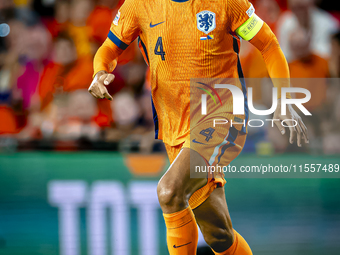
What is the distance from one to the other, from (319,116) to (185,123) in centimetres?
240

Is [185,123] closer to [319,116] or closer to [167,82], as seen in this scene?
[167,82]

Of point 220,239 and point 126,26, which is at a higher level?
point 126,26

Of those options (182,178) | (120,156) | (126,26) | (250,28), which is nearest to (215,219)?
(182,178)

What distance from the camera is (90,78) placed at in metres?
5.00

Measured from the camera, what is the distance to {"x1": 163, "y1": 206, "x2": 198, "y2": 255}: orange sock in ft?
7.56

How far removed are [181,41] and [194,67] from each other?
160mm

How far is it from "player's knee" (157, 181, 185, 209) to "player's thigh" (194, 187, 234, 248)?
1.00 ft

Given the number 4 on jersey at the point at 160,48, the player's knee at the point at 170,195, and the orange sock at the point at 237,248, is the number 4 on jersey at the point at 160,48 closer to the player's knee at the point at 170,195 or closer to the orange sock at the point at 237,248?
the player's knee at the point at 170,195

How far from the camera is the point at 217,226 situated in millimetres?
2529

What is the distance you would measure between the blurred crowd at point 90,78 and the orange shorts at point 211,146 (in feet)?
5.90

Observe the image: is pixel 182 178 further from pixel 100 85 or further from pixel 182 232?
pixel 100 85

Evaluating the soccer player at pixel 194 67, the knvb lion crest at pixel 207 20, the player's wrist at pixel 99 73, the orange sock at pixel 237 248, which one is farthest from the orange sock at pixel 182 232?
the knvb lion crest at pixel 207 20

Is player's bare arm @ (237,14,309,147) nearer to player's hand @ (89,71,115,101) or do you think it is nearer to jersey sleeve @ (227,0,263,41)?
jersey sleeve @ (227,0,263,41)

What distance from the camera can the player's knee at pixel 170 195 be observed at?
2230 millimetres
